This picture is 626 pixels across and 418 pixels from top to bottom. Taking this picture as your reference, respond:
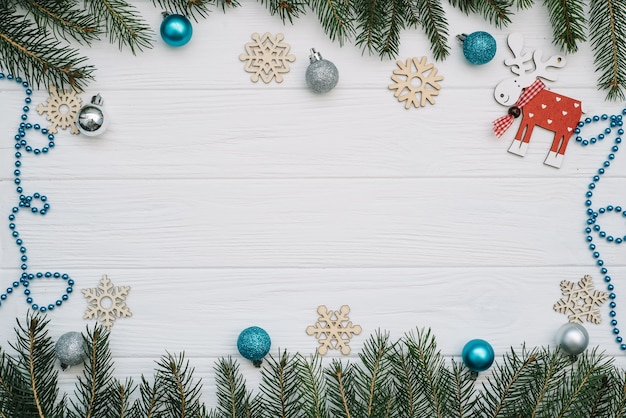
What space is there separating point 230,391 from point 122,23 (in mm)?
678

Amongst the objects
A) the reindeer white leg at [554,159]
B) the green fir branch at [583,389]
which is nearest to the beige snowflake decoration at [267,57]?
the reindeer white leg at [554,159]

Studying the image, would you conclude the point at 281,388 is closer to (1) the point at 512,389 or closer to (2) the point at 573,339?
(1) the point at 512,389

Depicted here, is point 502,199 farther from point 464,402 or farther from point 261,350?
point 261,350

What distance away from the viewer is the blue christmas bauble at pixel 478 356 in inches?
45.2

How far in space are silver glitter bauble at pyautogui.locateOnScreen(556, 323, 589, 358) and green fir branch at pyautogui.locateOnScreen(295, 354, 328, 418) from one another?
1.44 feet

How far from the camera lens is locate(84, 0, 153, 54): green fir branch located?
3.75 ft

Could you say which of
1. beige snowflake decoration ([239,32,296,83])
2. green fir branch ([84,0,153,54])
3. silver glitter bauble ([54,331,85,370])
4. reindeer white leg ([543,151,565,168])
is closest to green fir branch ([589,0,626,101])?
reindeer white leg ([543,151,565,168])

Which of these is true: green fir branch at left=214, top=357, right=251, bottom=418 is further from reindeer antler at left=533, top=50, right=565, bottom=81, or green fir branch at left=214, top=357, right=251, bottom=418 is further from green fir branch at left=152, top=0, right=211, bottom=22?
reindeer antler at left=533, top=50, right=565, bottom=81

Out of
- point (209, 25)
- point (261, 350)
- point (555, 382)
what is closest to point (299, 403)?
point (261, 350)

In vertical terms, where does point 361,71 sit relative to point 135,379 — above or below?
above

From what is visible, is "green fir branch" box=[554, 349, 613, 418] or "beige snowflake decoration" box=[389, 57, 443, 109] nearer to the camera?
"green fir branch" box=[554, 349, 613, 418]

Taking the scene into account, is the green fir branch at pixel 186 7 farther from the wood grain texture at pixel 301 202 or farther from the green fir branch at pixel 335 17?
the green fir branch at pixel 335 17

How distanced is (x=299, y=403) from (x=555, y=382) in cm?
46

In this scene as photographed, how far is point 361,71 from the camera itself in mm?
1195
